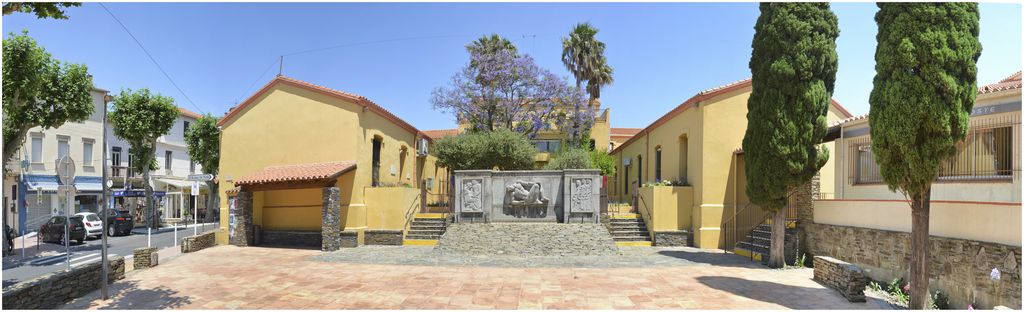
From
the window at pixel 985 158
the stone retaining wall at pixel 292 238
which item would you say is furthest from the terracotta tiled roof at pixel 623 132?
the window at pixel 985 158

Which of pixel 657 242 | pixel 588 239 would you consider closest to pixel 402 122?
pixel 588 239

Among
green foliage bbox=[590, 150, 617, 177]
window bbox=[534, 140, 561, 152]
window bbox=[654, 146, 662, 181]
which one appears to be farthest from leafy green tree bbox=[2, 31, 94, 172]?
window bbox=[534, 140, 561, 152]

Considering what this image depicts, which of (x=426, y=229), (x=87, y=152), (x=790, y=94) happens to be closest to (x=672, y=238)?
(x=790, y=94)

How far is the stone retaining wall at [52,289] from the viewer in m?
7.11

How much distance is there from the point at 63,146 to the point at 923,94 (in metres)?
35.0

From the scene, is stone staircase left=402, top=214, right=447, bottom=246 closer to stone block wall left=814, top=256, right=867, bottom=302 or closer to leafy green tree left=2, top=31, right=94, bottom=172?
leafy green tree left=2, top=31, right=94, bottom=172

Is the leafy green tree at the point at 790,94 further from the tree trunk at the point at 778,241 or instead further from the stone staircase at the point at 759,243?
the stone staircase at the point at 759,243

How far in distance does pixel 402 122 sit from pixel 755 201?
1341 centimetres

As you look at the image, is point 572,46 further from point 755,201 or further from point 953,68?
point 953,68

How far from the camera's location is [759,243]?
1419 cm

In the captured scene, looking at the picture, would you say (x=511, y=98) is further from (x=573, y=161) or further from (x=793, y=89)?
(x=793, y=89)

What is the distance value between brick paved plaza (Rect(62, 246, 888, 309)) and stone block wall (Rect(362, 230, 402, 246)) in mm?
3481

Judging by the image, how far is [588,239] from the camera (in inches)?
602

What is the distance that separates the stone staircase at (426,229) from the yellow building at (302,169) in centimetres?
Answer: 35
